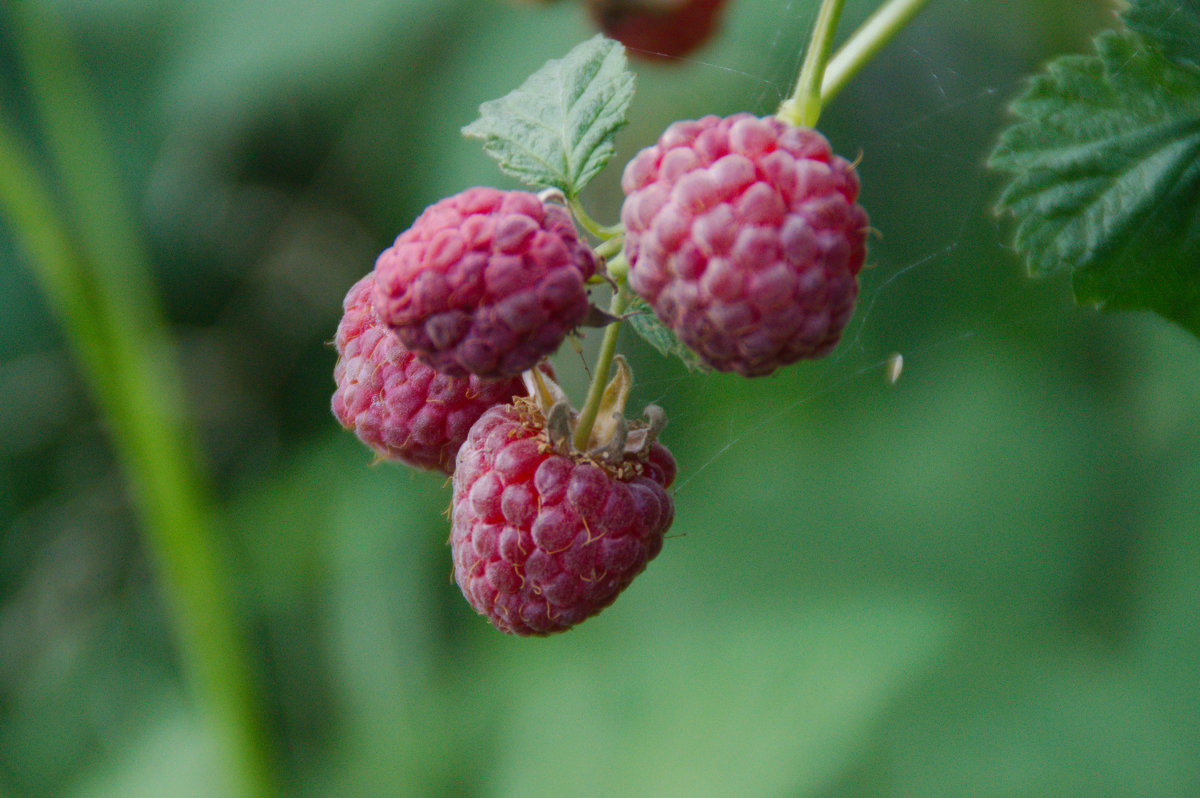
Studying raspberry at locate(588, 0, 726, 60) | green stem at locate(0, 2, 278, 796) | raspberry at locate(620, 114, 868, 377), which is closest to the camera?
raspberry at locate(620, 114, 868, 377)

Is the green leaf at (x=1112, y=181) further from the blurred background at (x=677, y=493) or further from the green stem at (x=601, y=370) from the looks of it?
the blurred background at (x=677, y=493)

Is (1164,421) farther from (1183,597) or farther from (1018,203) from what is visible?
(1018,203)

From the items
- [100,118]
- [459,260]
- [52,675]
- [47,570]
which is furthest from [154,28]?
[459,260]

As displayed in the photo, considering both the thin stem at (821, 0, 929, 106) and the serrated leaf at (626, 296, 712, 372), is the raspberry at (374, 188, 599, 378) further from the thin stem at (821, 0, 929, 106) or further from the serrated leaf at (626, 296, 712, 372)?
the thin stem at (821, 0, 929, 106)

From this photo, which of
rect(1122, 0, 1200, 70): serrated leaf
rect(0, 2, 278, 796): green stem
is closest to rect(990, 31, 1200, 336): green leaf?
rect(1122, 0, 1200, 70): serrated leaf

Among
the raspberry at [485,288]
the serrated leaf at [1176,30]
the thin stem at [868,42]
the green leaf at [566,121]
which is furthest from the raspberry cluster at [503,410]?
the serrated leaf at [1176,30]

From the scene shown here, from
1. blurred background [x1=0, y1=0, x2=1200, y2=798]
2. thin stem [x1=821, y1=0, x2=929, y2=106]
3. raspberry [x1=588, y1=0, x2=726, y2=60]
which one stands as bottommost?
blurred background [x1=0, y1=0, x2=1200, y2=798]
